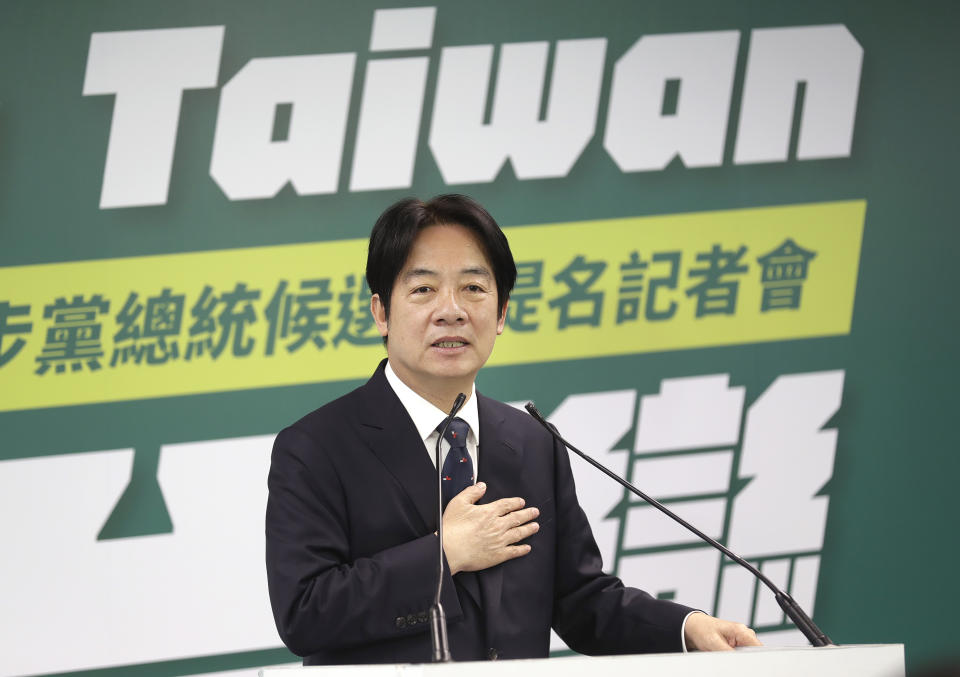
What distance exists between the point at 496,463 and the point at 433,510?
0.62 feet

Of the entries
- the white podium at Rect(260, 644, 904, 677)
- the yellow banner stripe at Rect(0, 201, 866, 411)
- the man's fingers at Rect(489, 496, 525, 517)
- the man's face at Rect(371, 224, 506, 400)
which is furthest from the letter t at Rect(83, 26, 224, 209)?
the white podium at Rect(260, 644, 904, 677)

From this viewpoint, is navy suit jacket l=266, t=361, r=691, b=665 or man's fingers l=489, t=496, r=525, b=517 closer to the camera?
navy suit jacket l=266, t=361, r=691, b=665

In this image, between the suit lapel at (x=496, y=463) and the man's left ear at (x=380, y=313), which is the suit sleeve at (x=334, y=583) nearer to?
the suit lapel at (x=496, y=463)

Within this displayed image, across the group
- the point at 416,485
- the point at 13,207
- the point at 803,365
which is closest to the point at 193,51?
the point at 13,207

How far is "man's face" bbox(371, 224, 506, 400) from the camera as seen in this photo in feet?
6.11

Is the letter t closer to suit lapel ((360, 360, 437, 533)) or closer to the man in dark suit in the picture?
the man in dark suit

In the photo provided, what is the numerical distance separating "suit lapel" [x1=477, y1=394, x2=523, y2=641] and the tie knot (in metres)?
0.04

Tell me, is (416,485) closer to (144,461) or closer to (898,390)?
(144,461)

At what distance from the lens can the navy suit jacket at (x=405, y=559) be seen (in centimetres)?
162

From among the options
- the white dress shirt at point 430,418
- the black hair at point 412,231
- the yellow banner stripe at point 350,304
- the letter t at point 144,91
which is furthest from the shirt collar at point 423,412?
the letter t at point 144,91

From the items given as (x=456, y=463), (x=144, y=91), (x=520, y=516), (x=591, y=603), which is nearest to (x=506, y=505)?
(x=520, y=516)

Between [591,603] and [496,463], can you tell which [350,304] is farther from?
[591,603]

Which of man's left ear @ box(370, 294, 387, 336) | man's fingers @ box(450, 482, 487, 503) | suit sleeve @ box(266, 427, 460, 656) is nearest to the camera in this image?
suit sleeve @ box(266, 427, 460, 656)

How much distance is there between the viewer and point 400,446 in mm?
1844
